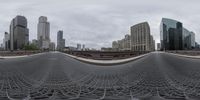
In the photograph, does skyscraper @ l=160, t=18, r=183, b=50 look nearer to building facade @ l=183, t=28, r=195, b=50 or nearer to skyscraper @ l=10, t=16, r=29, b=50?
building facade @ l=183, t=28, r=195, b=50

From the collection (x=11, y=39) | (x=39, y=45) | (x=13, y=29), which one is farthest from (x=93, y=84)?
(x=39, y=45)

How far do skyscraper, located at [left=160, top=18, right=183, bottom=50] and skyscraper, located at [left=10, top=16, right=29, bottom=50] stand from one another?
65016mm

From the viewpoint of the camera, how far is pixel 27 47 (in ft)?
306

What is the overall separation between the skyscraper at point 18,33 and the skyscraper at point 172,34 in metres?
65.0

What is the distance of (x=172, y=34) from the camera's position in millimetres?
75938

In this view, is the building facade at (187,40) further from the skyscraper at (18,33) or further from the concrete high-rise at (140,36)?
the skyscraper at (18,33)

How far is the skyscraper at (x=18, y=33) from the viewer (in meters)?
92.6

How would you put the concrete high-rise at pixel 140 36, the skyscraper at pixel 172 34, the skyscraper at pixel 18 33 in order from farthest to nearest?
the skyscraper at pixel 18 33
the concrete high-rise at pixel 140 36
the skyscraper at pixel 172 34

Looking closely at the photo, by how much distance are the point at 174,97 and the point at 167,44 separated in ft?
264

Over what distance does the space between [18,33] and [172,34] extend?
7463 cm

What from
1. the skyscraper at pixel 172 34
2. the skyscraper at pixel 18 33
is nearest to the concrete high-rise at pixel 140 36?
the skyscraper at pixel 172 34

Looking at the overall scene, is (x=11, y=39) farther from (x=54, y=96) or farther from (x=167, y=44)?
(x=54, y=96)

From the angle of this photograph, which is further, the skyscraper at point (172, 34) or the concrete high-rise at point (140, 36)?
the concrete high-rise at point (140, 36)

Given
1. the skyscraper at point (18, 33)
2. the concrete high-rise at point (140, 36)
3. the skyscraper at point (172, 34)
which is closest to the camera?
the skyscraper at point (172, 34)
